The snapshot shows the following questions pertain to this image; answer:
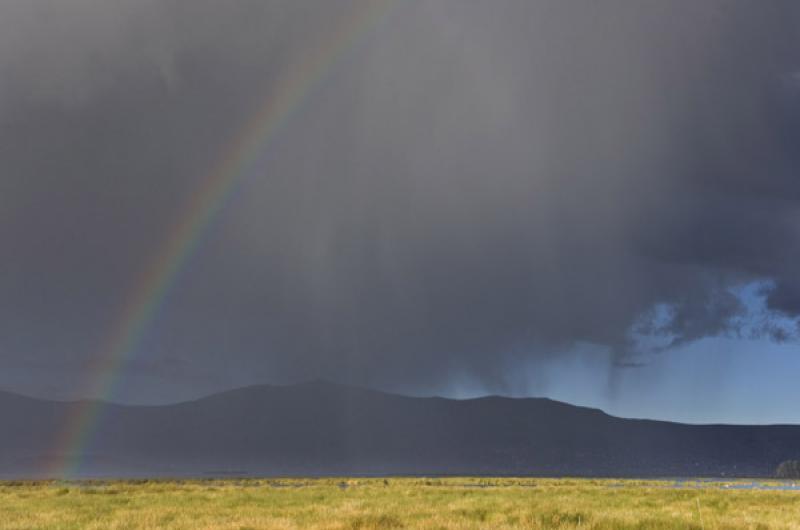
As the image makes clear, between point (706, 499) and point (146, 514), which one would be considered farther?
point (706, 499)

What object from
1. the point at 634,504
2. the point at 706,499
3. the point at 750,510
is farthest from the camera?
the point at 706,499

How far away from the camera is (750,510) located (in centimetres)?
3219

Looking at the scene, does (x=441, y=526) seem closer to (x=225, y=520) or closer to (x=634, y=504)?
(x=225, y=520)

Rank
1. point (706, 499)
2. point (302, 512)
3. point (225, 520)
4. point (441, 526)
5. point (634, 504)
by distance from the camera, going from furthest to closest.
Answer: point (706, 499) → point (634, 504) → point (302, 512) → point (225, 520) → point (441, 526)

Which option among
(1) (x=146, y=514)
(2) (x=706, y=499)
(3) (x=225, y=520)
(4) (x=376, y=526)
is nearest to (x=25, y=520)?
(1) (x=146, y=514)

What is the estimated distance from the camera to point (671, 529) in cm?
2047

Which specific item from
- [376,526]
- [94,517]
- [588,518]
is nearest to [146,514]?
[94,517]

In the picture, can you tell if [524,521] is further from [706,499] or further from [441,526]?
[706,499]

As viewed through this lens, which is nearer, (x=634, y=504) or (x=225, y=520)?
(x=225, y=520)

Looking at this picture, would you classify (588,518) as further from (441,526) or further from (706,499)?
(706,499)

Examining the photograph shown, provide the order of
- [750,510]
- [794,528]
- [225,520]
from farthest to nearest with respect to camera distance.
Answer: [750,510] → [225,520] → [794,528]

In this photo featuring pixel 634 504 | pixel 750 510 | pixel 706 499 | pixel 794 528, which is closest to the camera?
pixel 794 528

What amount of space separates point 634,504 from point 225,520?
2170 cm

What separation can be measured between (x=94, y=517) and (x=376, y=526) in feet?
41.5
